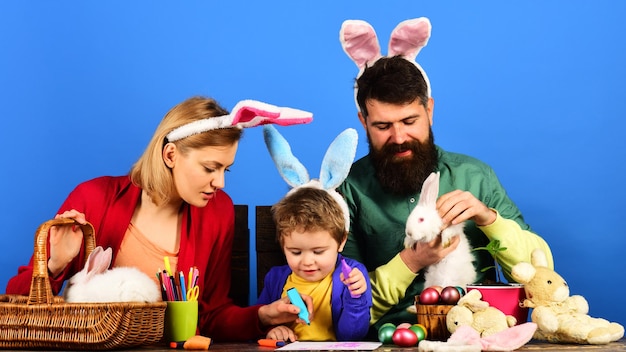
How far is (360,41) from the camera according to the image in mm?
2611

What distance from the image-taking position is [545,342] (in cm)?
212

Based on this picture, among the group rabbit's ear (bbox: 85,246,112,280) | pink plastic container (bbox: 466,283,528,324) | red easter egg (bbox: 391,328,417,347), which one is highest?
rabbit's ear (bbox: 85,246,112,280)

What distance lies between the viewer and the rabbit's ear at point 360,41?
257 centimetres

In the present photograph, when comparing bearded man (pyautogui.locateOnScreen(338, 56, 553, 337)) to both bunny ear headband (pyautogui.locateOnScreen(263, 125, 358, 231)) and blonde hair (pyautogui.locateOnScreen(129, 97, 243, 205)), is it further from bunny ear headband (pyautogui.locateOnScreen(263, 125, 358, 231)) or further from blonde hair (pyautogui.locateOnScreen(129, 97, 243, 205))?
blonde hair (pyautogui.locateOnScreen(129, 97, 243, 205))

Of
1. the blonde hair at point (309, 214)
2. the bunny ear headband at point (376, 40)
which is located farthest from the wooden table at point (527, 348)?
the bunny ear headband at point (376, 40)

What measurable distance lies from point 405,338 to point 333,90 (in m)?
1.41

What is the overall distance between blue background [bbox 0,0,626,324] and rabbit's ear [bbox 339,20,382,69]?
50cm

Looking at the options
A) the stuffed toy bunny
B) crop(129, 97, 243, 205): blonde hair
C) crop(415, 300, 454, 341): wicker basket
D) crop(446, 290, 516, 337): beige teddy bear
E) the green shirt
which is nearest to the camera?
the stuffed toy bunny

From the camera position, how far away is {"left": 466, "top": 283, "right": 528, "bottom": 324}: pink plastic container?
208 cm

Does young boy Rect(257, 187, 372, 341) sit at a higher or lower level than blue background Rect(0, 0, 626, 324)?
lower

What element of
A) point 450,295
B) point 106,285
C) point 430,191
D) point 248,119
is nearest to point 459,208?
point 430,191

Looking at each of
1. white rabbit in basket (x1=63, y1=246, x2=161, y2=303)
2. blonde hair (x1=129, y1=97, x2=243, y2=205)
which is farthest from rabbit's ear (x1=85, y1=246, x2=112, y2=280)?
blonde hair (x1=129, y1=97, x2=243, y2=205)

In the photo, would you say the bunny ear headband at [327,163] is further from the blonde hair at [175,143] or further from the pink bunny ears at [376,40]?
the pink bunny ears at [376,40]

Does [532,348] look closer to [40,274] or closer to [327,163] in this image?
[327,163]
